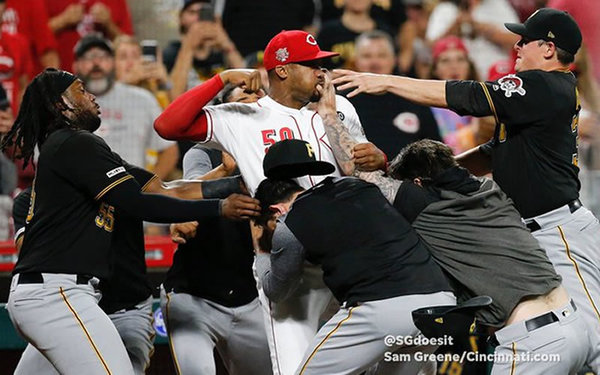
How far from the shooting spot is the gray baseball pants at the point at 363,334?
376cm

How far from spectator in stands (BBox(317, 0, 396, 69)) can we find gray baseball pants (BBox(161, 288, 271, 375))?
11.5 ft

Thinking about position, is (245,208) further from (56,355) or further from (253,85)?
(56,355)

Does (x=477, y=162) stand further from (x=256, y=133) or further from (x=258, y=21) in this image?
(x=258, y=21)

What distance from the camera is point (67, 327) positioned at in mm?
3910

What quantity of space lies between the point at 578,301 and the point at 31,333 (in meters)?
2.27

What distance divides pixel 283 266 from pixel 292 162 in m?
0.41

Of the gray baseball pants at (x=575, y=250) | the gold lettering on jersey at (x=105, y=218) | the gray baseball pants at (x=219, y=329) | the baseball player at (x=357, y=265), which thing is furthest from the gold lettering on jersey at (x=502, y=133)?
the gold lettering on jersey at (x=105, y=218)

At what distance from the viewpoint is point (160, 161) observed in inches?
296

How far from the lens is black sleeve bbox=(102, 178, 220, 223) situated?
4039mm

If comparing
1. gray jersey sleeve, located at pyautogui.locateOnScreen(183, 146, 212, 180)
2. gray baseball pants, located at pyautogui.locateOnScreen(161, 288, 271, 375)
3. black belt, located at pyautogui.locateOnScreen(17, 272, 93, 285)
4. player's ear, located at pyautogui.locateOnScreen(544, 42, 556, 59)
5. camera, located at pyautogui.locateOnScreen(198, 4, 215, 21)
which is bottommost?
gray baseball pants, located at pyautogui.locateOnScreen(161, 288, 271, 375)

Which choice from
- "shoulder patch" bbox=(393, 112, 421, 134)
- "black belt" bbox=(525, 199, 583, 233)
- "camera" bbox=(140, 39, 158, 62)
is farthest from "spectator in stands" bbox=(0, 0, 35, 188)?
"black belt" bbox=(525, 199, 583, 233)

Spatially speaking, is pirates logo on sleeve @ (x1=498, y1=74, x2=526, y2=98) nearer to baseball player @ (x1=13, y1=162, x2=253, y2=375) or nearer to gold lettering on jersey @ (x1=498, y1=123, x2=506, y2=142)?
gold lettering on jersey @ (x1=498, y1=123, x2=506, y2=142)

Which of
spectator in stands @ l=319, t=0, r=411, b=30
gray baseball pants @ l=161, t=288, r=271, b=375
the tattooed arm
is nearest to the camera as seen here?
the tattooed arm

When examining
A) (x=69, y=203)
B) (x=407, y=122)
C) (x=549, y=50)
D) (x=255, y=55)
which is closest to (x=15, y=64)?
(x=255, y=55)
